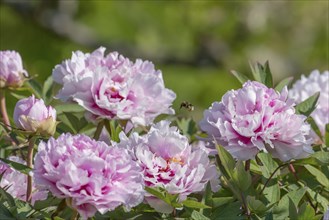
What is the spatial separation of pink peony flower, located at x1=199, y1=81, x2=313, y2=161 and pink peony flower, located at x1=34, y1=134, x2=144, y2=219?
17 cm

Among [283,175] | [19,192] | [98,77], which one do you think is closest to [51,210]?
[19,192]

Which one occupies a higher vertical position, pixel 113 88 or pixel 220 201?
pixel 113 88

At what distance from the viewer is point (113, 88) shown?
4.17ft

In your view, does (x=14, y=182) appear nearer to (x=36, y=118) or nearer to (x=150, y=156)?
(x=36, y=118)

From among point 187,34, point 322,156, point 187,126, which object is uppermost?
point 187,34

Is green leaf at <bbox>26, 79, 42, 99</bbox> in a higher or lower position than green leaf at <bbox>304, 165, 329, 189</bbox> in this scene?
higher

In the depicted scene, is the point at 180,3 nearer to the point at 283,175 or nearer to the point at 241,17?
the point at 241,17

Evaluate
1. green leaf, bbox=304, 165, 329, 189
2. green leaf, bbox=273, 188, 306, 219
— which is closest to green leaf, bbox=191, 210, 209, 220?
green leaf, bbox=273, 188, 306, 219

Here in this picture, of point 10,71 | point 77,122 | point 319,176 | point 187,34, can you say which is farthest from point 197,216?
point 187,34

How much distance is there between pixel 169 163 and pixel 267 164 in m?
0.15

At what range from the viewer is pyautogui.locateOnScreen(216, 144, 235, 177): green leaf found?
1.10m

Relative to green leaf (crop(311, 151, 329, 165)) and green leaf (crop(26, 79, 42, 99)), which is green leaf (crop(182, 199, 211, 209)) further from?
green leaf (crop(26, 79, 42, 99))

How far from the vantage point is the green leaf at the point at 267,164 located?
1.16 m

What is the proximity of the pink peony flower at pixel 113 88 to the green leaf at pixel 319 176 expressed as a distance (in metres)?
0.24
